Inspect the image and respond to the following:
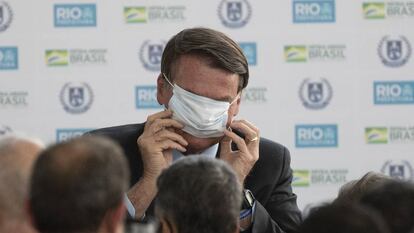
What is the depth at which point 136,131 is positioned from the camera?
309cm

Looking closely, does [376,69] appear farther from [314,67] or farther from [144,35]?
[144,35]

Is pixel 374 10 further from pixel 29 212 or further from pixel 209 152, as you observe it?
pixel 29 212

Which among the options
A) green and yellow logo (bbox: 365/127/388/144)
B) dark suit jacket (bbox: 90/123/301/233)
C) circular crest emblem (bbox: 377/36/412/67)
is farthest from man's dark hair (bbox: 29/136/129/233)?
circular crest emblem (bbox: 377/36/412/67)

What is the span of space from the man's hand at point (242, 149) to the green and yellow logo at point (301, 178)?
2.74 meters

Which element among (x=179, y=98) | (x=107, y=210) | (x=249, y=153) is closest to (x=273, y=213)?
(x=249, y=153)

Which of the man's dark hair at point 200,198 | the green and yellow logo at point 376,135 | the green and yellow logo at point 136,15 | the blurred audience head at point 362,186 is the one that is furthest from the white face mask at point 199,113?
the green and yellow logo at point 376,135

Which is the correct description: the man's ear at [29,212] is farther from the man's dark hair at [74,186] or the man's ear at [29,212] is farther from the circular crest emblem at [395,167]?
the circular crest emblem at [395,167]

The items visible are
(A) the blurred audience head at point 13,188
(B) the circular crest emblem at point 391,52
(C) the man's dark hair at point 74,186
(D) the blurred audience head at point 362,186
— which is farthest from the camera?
(B) the circular crest emblem at point 391,52

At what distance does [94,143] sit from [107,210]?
120 millimetres

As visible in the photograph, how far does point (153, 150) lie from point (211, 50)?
Result: 0.39 m

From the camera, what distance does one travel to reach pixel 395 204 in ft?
6.20

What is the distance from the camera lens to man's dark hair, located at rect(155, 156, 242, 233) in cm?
194

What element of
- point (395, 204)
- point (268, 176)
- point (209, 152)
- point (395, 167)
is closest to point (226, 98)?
point (209, 152)

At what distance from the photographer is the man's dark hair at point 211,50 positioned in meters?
2.93
